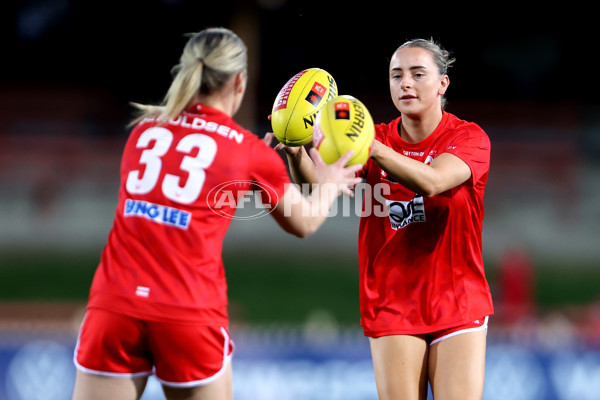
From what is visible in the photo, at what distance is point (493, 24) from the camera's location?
1636 centimetres

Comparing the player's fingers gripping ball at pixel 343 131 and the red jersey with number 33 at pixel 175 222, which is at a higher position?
the player's fingers gripping ball at pixel 343 131

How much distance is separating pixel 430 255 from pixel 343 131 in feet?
2.90

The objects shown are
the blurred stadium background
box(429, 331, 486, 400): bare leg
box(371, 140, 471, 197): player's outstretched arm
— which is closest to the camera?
box(371, 140, 471, 197): player's outstretched arm

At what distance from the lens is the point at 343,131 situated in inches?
135

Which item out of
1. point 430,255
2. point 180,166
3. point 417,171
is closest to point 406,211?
point 430,255

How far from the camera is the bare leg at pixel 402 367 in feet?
12.3

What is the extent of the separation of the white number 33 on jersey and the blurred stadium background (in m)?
3.82

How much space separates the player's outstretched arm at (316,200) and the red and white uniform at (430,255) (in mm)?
514

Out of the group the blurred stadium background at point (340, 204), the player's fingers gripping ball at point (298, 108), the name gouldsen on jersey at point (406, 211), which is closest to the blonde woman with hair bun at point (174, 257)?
the player's fingers gripping ball at point (298, 108)

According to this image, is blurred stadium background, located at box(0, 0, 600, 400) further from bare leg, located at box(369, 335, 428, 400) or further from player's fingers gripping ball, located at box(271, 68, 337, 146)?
player's fingers gripping ball, located at box(271, 68, 337, 146)

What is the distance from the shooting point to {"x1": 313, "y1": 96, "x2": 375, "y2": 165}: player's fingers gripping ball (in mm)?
3420

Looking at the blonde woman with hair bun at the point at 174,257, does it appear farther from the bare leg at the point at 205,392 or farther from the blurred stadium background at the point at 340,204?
the blurred stadium background at the point at 340,204

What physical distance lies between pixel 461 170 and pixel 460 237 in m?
0.40

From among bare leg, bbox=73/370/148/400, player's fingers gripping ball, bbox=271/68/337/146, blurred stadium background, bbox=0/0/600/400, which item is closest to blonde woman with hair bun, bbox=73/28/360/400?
bare leg, bbox=73/370/148/400
